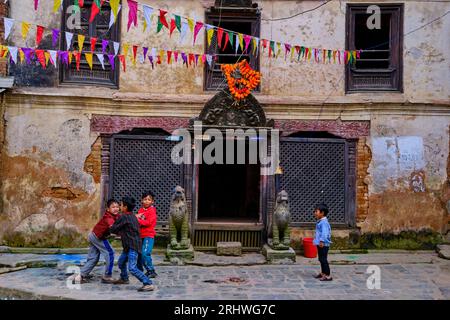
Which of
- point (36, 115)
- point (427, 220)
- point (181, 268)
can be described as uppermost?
point (36, 115)

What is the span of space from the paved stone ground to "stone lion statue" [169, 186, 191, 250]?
61cm

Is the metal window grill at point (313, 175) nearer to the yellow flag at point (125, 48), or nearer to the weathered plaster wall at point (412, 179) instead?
the weathered plaster wall at point (412, 179)

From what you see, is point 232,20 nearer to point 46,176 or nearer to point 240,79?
point 240,79

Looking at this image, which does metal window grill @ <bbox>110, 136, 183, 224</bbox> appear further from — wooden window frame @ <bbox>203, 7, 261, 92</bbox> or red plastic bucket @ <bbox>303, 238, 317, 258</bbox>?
red plastic bucket @ <bbox>303, 238, 317, 258</bbox>

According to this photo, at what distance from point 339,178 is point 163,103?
4839 millimetres

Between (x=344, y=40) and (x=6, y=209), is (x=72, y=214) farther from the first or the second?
(x=344, y=40)

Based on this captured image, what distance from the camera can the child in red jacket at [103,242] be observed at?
8.50m

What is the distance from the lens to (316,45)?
11.9 m

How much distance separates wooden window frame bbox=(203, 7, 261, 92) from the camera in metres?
11.9

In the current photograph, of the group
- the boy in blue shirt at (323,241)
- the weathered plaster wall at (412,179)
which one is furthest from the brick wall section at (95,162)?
the weathered plaster wall at (412,179)

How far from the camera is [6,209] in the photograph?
11.1 metres

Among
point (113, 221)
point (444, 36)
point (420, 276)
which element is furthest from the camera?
point (444, 36)

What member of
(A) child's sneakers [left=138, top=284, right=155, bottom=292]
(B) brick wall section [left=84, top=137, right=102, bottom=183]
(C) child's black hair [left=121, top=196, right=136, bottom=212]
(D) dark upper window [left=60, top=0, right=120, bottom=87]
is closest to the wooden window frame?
(D) dark upper window [left=60, top=0, right=120, bottom=87]

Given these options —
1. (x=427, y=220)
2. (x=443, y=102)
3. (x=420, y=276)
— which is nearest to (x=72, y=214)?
(x=420, y=276)
